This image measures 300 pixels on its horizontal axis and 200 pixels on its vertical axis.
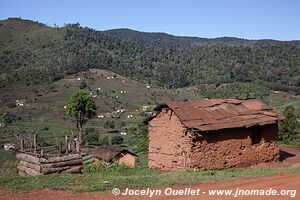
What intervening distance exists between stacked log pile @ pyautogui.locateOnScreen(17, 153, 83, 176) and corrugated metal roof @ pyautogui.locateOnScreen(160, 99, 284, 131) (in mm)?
4709

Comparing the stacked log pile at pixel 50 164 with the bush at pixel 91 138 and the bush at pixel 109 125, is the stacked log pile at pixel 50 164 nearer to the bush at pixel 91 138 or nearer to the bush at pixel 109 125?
the bush at pixel 91 138

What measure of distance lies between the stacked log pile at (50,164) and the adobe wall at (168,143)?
3.71m

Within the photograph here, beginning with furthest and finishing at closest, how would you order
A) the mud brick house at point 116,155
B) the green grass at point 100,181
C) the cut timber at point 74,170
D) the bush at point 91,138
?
the bush at point 91,138, the mud brick house at point 116,155, the cut timber at point 74,170, the green grass at point 100,181

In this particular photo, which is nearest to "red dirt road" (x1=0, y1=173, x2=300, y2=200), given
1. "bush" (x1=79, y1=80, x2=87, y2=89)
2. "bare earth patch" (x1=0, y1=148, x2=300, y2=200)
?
"bare earth patch" (x1=0, y1=148, x2=300, y2=200)

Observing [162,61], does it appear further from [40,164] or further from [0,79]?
[40,164]

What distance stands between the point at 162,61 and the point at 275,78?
41.4 m

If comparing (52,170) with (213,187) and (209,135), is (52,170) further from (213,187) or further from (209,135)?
(213,187)

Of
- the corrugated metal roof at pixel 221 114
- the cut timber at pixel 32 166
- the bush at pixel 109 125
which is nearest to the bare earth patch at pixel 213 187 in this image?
the corrugated metal roof at pixel 221 114

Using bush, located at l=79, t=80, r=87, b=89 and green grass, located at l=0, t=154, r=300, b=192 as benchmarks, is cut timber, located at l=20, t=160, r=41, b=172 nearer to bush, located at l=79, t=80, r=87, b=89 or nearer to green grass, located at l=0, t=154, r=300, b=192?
green grass, located at l=0, t=154, r=300, b=192

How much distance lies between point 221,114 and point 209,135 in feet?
5.67

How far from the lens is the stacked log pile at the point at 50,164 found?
18062mm

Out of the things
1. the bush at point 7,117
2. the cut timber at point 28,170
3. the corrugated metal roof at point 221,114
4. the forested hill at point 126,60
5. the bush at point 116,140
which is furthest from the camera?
the forested hill at point 126,60

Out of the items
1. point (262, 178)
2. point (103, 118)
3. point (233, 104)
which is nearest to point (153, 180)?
point (262, 178)

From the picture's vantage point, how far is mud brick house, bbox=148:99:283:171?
1903 centimetres
